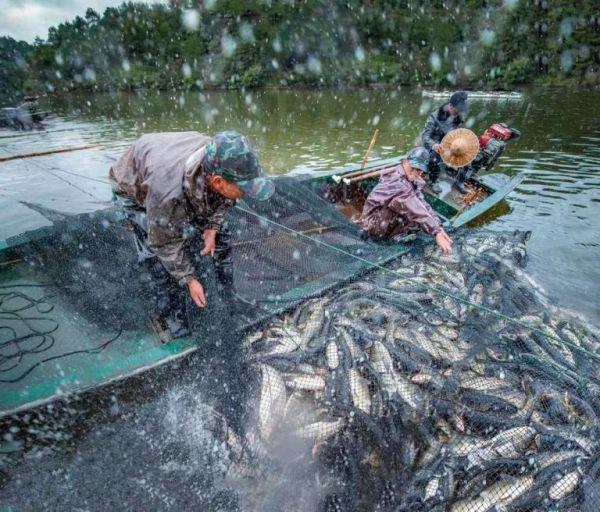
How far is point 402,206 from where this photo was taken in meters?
5.68

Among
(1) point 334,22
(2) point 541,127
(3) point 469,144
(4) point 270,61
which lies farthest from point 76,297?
(1) point 334,22

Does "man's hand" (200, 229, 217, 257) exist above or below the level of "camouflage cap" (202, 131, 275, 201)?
below

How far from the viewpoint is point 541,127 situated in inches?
776

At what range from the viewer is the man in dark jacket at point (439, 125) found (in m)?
8.70

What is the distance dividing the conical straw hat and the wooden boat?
2.62 m

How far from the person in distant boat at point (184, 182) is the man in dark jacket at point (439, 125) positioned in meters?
6.70

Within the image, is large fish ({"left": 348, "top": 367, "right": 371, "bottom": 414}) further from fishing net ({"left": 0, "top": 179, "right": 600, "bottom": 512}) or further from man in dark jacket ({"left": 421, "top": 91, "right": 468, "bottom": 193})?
man in dark jacket ({"left": 421, "top": 91, "right": 468, "bottom": 193})

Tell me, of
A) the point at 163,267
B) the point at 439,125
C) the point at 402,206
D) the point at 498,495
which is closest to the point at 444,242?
the point at 402,206

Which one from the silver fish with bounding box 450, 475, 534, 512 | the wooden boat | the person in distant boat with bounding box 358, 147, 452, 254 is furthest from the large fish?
the person in distant boat with bounding box 358, 147, 452, 254

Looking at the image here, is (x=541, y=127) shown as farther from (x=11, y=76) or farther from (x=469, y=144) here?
(x=11, y=76)

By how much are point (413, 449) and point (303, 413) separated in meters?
1.01

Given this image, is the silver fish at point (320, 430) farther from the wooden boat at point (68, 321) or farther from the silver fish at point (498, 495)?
the wooden boat at point (68, 321)

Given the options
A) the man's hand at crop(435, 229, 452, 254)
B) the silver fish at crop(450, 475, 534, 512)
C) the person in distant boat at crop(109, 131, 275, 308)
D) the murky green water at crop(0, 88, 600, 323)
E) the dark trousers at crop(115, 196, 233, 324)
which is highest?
the person in distant boat at crop(109, 131, 275, 308)

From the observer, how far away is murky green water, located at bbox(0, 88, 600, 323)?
320 inches
